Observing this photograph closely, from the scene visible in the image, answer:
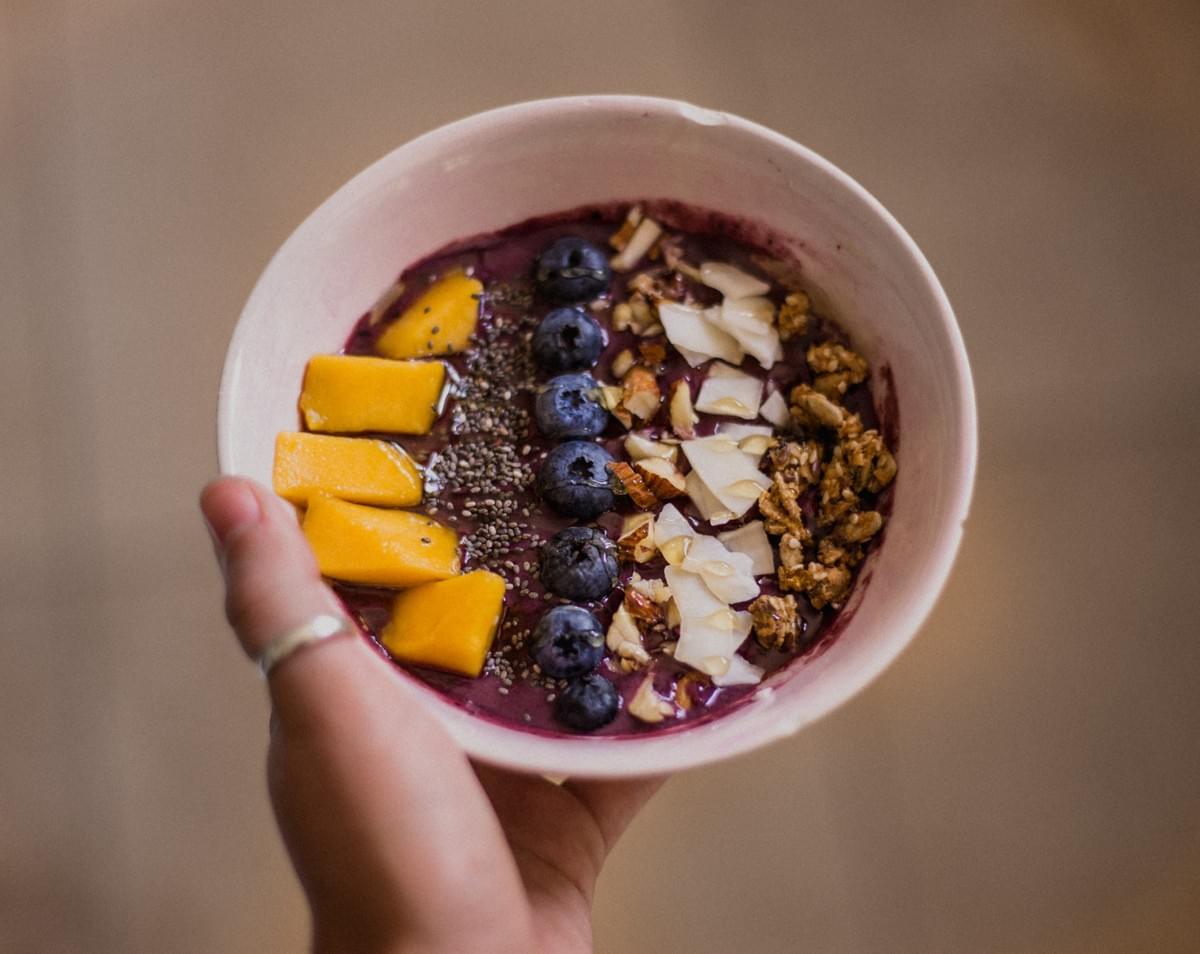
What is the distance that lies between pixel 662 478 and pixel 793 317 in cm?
19

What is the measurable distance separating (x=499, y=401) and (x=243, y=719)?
679 mm

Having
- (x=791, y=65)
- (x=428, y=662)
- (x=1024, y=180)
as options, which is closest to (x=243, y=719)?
(x=428, y=662)

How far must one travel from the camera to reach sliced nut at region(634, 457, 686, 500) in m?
0.84

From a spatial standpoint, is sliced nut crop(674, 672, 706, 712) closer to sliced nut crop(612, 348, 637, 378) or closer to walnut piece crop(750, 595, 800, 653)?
walnut piece crop(750, 595, 800, 653)

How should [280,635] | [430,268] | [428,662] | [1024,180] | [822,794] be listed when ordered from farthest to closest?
[1024,180], [822,794], [430,268], [428,662], [280,635]

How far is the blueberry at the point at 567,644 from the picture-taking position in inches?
30.8

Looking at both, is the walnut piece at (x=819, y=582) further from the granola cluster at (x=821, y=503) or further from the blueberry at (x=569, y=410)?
the blueberry at (x=569, y=410)

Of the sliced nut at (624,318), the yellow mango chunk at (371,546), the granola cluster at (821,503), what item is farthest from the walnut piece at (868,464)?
the yellow mango chunk at (371,546)

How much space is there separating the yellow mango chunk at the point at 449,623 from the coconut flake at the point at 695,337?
25 centimetres

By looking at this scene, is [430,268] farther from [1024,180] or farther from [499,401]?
[1024,180]

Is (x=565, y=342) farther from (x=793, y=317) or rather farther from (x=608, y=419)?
(x=793, y=317)

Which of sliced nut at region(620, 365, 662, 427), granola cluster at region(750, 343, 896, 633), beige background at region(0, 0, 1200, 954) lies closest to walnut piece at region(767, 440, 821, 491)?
granola cluster at region(750, 343, 896, 633)

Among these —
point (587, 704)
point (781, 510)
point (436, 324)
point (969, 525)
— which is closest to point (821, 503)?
point (781, 510)

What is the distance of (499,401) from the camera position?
2.91 feet
